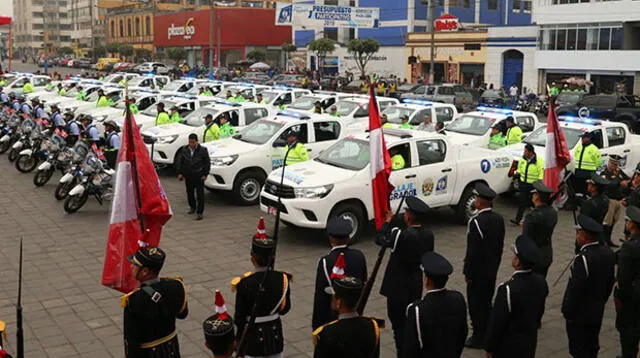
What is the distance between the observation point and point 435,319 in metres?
4.87

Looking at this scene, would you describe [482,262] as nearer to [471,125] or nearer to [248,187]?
[248,187]

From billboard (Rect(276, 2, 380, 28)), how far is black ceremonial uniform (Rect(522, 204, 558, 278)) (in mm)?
36597

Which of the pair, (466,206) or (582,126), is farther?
(582,126)

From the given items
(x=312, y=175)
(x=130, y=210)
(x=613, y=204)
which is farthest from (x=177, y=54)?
(x=130, y=210)

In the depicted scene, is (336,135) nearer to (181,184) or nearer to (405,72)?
(181,184)

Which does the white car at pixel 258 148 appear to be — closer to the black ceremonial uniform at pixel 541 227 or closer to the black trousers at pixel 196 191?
the black trousers at pixel 196 191

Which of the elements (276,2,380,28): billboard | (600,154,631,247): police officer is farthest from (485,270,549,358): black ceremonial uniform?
(276,2,380,28): billboard

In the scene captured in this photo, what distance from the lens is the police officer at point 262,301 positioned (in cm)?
511

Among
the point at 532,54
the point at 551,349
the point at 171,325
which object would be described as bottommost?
the point at 551,349

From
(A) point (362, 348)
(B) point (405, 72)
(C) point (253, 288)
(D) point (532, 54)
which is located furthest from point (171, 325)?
(B) point (405, 72)

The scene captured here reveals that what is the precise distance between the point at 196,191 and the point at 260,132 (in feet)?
7.80

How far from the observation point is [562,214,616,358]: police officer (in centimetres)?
636

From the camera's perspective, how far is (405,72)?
194ft

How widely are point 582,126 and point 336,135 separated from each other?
5.43m
